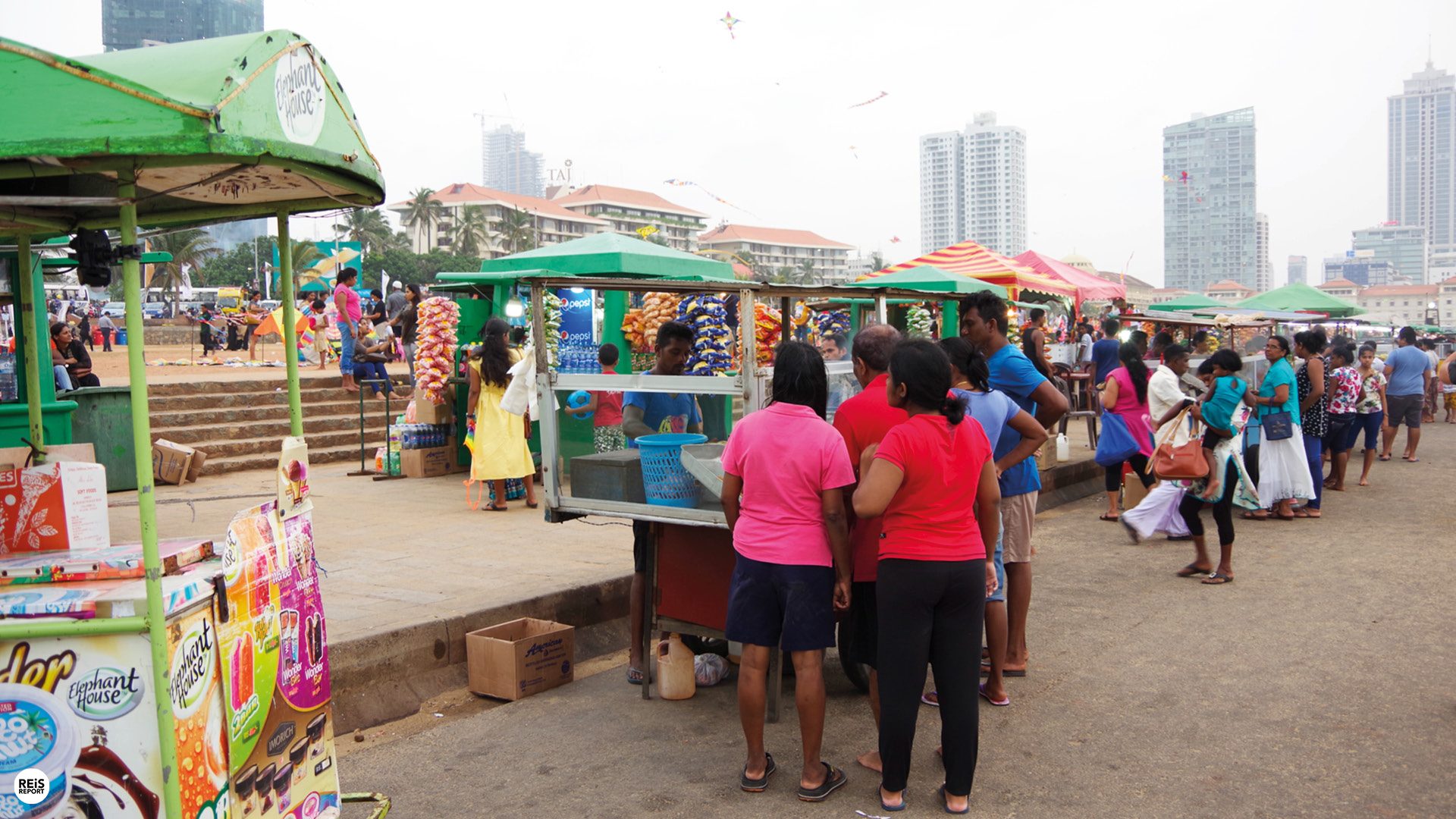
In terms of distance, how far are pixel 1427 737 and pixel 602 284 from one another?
417cm

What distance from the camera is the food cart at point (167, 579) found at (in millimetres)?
2533

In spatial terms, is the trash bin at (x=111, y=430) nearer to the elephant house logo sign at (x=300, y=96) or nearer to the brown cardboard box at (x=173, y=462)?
the brown cardboard box at (x=173, y=462)

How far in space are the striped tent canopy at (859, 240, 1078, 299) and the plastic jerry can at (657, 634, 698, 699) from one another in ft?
34.9

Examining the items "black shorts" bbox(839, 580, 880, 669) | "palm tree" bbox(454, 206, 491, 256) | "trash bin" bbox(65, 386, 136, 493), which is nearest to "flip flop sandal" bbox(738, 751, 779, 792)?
"black shorts" bbox(839, 580, 880, 669)

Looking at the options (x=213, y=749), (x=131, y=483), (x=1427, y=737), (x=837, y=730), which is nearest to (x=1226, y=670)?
(x=1427, y=737)

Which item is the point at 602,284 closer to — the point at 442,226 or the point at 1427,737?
the point at 1427,737

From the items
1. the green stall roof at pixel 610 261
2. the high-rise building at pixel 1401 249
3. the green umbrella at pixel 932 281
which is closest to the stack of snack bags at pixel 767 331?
the green stall roof at pixel 610 261

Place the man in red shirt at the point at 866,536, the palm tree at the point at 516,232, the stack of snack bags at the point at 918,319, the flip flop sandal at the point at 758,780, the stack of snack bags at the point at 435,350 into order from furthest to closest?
1. the palm tree at the point at 516,232
2. the stack of snack bags at the point at 918,319
3. the stack of snack bags at the point at 435,350
4. the man in red shirt at the point at 866,536
5. the flip flop sandal at the point at 758,780

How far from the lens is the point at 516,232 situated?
310ft

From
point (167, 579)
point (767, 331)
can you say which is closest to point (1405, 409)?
point (767, 331)

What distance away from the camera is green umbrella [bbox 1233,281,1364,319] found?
20.1 metres

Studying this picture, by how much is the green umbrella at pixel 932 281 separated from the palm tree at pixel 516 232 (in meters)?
82.3

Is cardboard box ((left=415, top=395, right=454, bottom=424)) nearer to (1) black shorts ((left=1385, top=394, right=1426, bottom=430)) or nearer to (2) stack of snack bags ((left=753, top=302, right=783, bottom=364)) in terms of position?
(2) stack of snack bags ((left=753, top=302, right=783, bottom=364))

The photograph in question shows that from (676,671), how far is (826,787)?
4.46 feet
